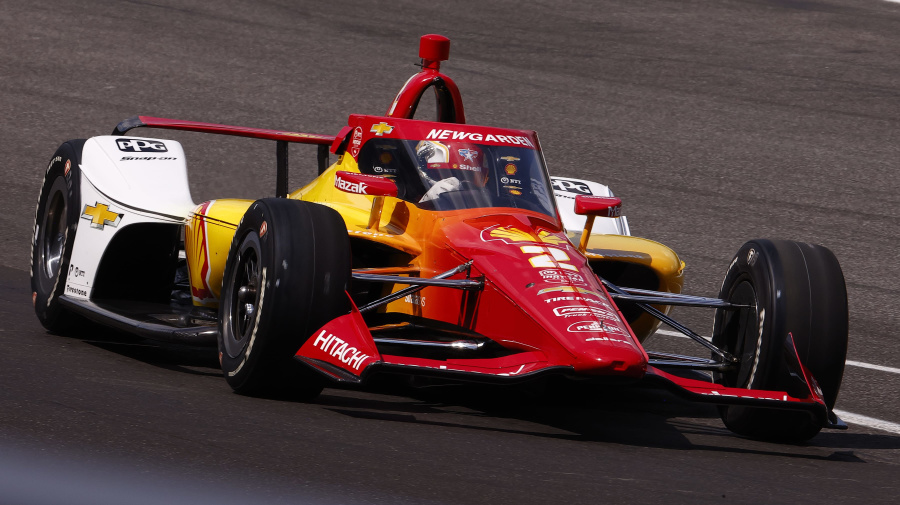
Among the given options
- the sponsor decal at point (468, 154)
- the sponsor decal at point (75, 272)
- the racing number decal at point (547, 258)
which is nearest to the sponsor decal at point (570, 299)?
the racing number decal at point (547, 258)

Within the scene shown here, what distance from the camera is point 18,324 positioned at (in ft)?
22.8

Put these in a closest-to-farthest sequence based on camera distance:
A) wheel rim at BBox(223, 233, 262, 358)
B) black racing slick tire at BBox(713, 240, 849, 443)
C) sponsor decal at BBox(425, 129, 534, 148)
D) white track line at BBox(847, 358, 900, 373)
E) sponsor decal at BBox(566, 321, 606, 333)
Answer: sponsor decal at BBox(566, 321, 606, 333) → black racing slick tire at BBox(713, 240, 849, 443) → wheel rim at BBox(223, 233, 262, 358) → sponsor decal at BBox(425, 129, 534, 148) → white track line at BBox(847, 358, 900, 373)

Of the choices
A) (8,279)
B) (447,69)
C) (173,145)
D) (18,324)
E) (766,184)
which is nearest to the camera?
(18,324)

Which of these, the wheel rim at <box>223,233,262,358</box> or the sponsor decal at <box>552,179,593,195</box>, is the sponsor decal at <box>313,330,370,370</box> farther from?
the sponsor decal at <box>552,179,593,195</box>

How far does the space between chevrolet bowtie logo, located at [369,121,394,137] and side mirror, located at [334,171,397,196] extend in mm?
488

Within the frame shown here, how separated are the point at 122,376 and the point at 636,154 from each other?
7.71 meters

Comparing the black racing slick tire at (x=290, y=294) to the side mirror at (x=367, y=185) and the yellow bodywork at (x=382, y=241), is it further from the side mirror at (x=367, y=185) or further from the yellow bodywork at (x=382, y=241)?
the yellow bodywork at (x=382, y=241)

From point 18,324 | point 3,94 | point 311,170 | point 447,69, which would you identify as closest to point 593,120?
point 447,69

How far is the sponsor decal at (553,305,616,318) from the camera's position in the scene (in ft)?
16.5

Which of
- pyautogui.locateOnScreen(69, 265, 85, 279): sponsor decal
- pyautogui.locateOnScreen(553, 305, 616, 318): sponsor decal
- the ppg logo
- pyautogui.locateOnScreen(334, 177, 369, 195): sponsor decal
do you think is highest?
pyautogui.locateOnScreen(334, 177, 369, 195): sponsor decal

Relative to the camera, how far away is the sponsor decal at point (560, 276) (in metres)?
5.25

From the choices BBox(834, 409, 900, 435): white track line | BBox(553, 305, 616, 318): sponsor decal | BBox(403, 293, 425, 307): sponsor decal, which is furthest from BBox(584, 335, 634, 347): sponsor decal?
BBox(834, 409, 900, 435): white track line

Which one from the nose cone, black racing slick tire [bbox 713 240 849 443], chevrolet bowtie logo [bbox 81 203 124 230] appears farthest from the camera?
chevrolet bowtie logo [bbox 81 203 124 230]

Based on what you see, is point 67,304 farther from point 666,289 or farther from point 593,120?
point 593,120
